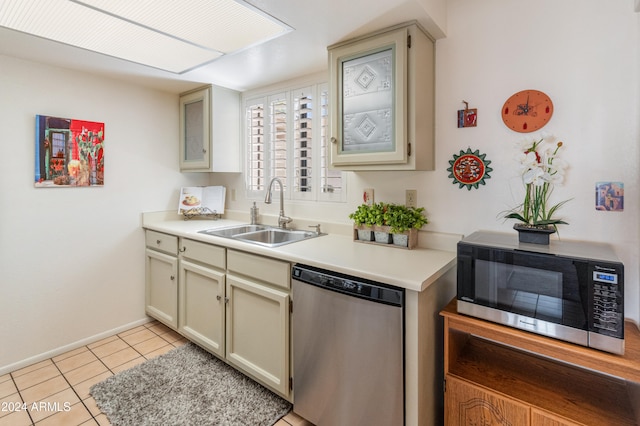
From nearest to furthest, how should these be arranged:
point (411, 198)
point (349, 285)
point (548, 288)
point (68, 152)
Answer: point (548, 288), point (349, 285), point (411, 198), point (68, 152)

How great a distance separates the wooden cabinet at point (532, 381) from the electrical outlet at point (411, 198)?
0.70m

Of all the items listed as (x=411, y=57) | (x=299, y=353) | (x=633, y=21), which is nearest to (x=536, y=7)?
(x=633, y=21)

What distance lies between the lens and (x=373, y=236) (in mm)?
1991

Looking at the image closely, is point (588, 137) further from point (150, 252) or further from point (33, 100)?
point (33, 100)

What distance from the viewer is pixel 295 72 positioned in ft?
7.84

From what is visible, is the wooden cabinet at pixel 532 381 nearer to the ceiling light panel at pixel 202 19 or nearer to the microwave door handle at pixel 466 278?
the microwave door handle at pixel 466 278

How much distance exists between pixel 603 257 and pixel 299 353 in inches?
53.0

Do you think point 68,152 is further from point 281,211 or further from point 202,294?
point 281,211

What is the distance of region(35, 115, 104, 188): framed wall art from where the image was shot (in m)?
2.26

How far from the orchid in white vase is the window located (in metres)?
1.15

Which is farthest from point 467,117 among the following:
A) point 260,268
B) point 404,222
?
point 260,268

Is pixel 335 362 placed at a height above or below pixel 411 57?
below

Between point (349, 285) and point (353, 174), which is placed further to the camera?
point (353, 174)

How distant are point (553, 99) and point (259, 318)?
1.88 m
